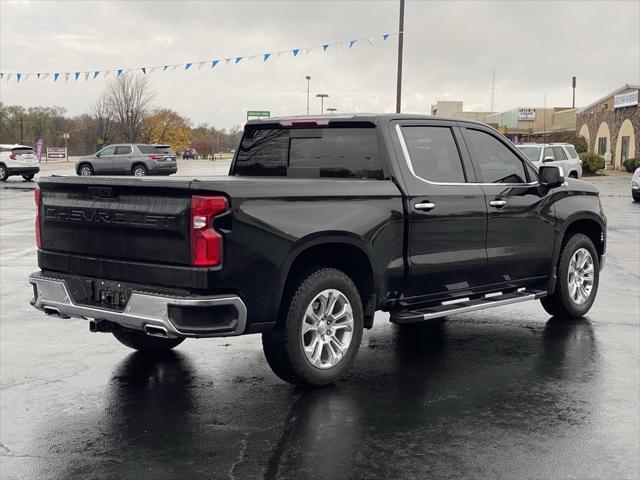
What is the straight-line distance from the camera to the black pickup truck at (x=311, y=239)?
17.6 ft

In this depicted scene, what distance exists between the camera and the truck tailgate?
5.35 m

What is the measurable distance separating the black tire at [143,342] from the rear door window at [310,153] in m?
1.67

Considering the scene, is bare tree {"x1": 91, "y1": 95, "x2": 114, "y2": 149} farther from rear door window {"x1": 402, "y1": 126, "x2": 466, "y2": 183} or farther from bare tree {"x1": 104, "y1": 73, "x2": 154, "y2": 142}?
rear door window {"x1": 402, "y1": 126, "x2": 466, "y2": 183}

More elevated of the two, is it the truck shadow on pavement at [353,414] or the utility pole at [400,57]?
the utility pole at [400,57]

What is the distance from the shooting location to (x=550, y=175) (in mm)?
7863

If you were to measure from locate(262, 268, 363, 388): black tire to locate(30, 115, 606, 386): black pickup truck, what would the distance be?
0.4 inches

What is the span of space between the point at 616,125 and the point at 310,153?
53.9 metres

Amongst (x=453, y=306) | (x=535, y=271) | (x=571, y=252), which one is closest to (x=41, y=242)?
(x=453, y=306)

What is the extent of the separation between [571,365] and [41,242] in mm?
4198

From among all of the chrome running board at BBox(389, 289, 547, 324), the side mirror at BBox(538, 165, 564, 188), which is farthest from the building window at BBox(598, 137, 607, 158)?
the chrome running board at BBox(389, 289, 547, 324)

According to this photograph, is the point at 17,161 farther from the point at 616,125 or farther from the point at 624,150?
the point at 616,125

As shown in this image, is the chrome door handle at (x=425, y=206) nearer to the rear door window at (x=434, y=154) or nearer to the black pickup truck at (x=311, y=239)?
the black pickup truck at (x=311, y=239)

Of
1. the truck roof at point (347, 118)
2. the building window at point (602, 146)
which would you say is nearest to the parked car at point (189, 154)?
the building window at point (602, 146)

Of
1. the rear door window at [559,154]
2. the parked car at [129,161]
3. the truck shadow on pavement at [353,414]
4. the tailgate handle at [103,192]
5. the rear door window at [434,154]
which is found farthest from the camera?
the parked car at [129,161]
